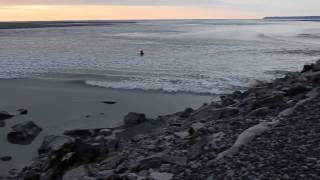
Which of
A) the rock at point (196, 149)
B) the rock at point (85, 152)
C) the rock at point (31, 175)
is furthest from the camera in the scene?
the rock at point (85, 152)

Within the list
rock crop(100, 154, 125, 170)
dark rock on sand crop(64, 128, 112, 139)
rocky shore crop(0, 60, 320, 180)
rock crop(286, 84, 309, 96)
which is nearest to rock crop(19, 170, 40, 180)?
rocky shore crop(0, 60, 320, 180)

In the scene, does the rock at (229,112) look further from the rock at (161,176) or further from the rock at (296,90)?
the rock at (161,176)

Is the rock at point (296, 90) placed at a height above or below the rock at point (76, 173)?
above

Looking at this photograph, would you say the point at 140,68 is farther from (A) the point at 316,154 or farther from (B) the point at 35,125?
(A) the point at 316,154

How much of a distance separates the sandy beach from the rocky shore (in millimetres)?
1602

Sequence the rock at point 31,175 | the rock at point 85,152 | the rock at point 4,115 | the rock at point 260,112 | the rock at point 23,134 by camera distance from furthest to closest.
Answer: the rock at point 4,115, the rock at point 23,134, the rock at point 260,112, the rock at point 85,152, the rock at point 31,175

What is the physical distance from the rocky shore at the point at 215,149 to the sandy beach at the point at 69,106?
1602 mm

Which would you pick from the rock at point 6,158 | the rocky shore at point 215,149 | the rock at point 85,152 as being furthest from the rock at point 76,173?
the rock at point 6,158

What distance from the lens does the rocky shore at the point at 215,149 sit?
25.1ft

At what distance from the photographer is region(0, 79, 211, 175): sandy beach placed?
14344mm

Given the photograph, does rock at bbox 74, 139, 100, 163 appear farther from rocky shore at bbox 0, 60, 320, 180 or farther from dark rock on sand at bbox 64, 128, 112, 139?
dark rock on sand at bbox 64, 128, 112, 139

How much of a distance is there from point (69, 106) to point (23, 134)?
4.44 m

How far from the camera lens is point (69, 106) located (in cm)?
1880

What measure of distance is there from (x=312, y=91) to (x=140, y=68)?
1989cm
